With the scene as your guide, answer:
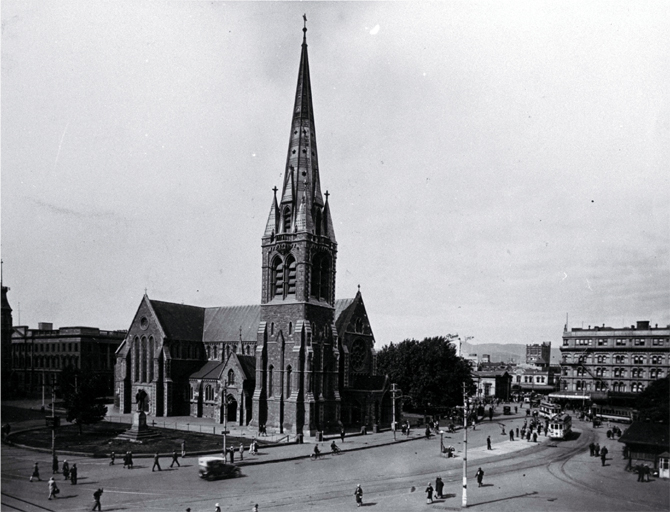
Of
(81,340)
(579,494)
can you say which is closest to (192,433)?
(579,494)

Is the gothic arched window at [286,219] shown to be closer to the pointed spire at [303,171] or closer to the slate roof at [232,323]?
the pointed spire at [303,171]

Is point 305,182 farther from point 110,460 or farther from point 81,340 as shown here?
point 81,340

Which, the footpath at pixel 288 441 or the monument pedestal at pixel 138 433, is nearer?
the footpath at pixel 288 441

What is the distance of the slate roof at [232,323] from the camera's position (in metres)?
68.5

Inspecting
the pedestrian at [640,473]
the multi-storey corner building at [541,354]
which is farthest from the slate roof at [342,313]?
the multi-storey corner building at [541,354]

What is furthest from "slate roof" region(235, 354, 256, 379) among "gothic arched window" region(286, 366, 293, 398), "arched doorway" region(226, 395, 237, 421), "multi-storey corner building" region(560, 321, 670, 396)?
"multi-storey corner building" region(560, 321, 670, 396)

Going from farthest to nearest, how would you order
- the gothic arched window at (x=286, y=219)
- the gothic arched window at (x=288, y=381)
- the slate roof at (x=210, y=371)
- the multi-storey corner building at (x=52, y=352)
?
the multi-storey corner building at (x=52, y=352), the slate roof at (x=210, y=371), the gothic arched window at (x=286, y=219), the gothic arched window at (x=288, y=381)

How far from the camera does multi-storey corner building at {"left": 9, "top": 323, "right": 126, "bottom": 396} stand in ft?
295

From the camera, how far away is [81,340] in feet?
300

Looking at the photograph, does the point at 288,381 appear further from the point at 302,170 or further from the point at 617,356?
the point at 617,356

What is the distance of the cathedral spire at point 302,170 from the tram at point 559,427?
28.1 meters

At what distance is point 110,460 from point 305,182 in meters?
30.6

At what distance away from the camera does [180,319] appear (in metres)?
70.9

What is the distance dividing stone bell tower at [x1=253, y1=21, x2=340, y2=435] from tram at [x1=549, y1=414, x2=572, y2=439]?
788 inches
